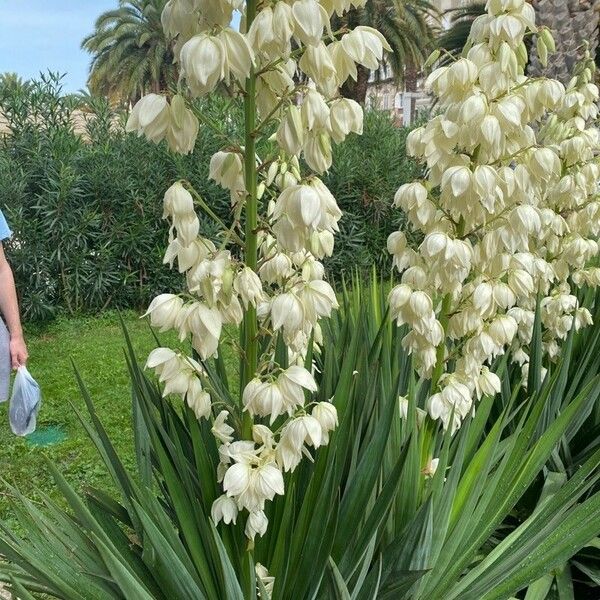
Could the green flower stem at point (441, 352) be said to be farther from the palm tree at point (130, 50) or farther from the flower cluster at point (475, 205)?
the palm tree at point (130, 50)

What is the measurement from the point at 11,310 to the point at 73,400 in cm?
190

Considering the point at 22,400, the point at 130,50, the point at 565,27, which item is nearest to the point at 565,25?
the point at 565,27

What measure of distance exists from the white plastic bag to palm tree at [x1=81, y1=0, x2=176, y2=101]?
53.7ft

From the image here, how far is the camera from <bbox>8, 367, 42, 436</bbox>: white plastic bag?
9.41 feet

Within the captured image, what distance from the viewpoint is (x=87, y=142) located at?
22.9 ft

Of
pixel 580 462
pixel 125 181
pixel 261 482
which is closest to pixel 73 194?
pixel 125 181

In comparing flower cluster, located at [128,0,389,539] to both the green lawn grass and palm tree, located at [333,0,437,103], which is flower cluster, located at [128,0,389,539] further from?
palm tree, located at [333,0,437,103]

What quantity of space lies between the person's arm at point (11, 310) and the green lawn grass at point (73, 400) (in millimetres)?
398

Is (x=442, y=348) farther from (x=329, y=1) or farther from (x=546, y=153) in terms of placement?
(x=329, y=1)

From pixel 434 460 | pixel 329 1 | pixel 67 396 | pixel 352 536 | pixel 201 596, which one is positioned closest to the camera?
pixel 329 1

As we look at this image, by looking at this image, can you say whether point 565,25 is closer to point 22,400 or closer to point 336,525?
point 22,400

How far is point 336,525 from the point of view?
1.44 meters

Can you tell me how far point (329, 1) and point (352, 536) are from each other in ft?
3.61

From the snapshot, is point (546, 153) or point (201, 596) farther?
point (546, 153)
